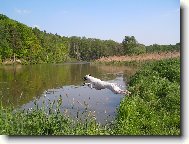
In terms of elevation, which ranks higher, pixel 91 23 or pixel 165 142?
pixel 91 23

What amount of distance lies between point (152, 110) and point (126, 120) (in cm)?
111

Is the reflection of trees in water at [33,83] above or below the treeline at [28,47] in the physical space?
below

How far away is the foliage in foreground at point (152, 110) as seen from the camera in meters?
4.79

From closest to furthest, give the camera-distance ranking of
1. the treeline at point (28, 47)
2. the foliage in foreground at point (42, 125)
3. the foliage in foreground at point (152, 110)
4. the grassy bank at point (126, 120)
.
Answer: the foliage in foreground at point (42, 125)
the grassy bank at point (126, 120)
the foliage in foreground at point (152, 110)
the treeline at point (28, 47)

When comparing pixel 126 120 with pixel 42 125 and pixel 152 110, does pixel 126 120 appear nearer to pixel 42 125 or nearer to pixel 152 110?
pixel 152 110

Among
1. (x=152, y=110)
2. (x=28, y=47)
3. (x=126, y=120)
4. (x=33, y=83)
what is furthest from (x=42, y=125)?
(x=28, y=47)

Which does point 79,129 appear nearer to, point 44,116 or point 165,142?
point 44,116

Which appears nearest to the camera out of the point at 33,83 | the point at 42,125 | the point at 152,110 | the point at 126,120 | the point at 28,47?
the point at 42,125

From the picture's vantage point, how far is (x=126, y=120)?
5062 millimetres

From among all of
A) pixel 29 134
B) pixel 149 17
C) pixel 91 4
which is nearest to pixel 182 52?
pixel 149 17

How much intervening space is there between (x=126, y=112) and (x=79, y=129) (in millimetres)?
1386

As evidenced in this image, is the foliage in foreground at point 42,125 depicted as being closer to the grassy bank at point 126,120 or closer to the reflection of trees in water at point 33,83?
the grassy bank at point 126,120

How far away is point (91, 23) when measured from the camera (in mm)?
5328

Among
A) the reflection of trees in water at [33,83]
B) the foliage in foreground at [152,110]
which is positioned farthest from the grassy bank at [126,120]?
the reflection of trees in water at [33,83]
